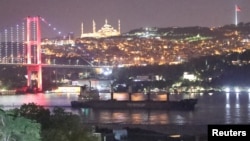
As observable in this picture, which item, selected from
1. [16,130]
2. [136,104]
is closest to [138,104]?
[136,104]

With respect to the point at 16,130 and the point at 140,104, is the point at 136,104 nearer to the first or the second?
the point at 140,104

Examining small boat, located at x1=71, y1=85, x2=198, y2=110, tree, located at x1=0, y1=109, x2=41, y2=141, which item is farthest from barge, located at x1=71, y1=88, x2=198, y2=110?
tree, located at x1=0, y1=109, x2=41, y2=141

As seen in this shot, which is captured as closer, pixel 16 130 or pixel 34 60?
pixel 16 130

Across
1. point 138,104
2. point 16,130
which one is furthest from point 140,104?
point 16,130

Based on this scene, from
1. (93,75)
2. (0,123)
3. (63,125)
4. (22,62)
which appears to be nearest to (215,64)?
(93,75)

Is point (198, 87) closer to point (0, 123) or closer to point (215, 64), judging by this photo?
point (215, 64)

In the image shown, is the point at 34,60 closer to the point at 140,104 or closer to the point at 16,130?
the point at 140,104

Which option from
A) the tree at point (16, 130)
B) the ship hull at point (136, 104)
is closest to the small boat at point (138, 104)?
the ship hull at point (136, 104)

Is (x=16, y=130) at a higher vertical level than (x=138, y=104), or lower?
higher
